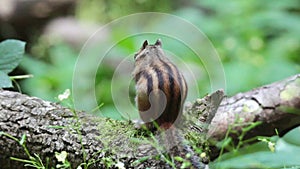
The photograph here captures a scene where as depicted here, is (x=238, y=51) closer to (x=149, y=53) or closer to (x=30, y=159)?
(x=149, y=53)

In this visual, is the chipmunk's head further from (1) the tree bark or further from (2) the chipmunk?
(1) the tree bark

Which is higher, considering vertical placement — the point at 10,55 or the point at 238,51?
the point at 238,51

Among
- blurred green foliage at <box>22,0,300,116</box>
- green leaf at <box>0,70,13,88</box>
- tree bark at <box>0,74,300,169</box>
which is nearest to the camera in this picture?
tree bark at <box>0,74,300,169</box>

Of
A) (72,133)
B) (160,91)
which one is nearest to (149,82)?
(160,91)

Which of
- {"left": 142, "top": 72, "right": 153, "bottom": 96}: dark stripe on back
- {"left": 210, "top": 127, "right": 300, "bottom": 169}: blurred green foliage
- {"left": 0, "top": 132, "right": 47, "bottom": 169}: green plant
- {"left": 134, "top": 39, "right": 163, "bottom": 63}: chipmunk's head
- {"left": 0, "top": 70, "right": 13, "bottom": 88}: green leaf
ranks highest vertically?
{"left": 0, "top": 70, "right": 13, "bottom": 88}: green leaf

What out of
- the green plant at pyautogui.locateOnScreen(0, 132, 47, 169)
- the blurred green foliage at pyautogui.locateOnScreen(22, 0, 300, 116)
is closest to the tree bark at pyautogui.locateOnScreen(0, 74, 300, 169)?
the green plant at pyautogui.locateOnScreen(0, 132, 47, 169)

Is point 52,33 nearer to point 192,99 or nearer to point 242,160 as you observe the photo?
point 192,99

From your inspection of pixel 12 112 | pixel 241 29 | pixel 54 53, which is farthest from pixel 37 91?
pixel 12 112

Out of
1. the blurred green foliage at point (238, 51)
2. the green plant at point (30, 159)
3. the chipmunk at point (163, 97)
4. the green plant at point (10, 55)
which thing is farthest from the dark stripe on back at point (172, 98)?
the blurred green foliage at point (238, 51)
